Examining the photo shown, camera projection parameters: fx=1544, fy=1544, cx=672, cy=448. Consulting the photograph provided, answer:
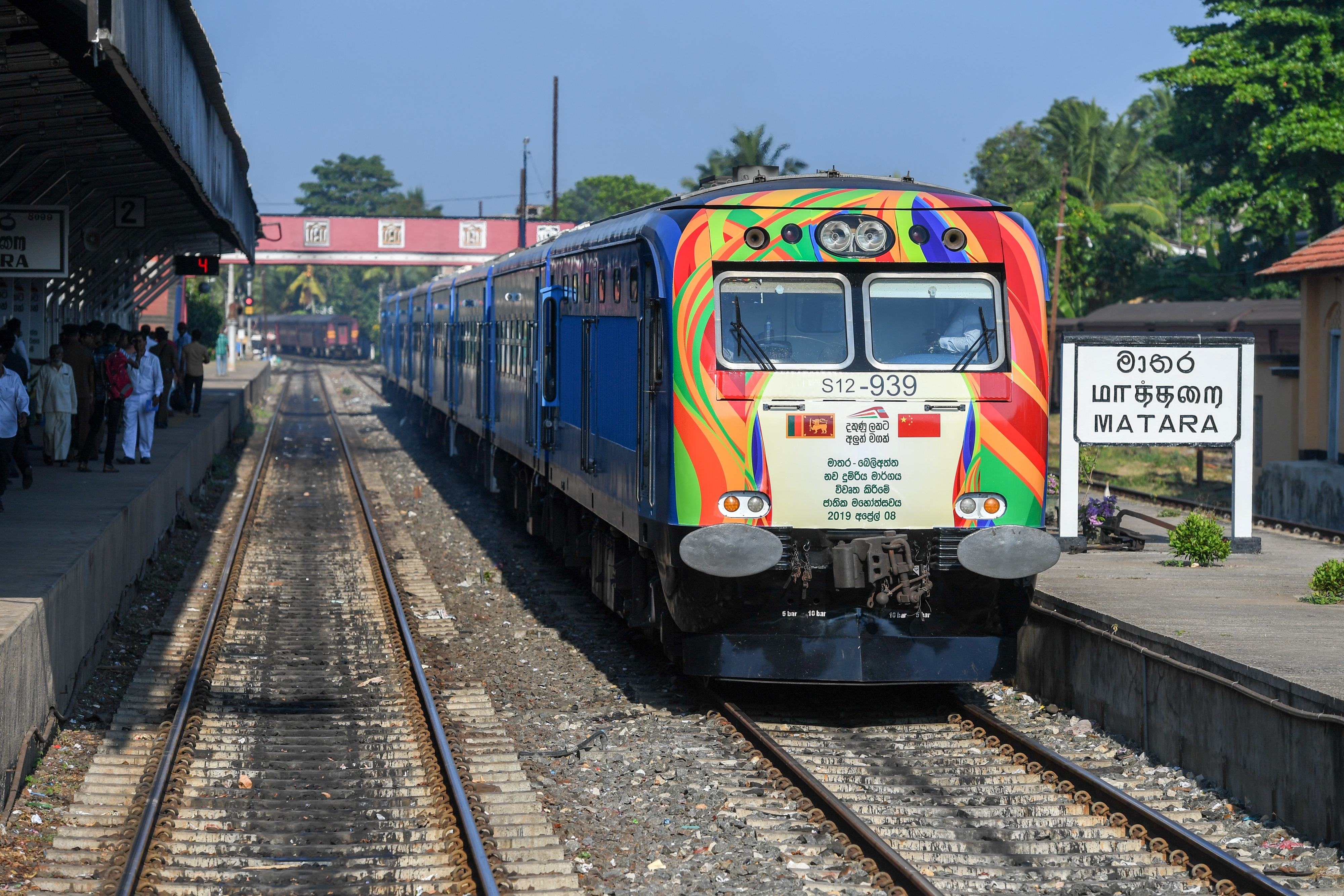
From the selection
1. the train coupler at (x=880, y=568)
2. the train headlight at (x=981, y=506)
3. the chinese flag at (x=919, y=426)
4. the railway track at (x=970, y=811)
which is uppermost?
the chinese flag at (x=919, y=426)

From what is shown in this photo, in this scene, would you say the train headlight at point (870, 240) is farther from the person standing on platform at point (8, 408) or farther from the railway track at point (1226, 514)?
the person standing on platform at point (8, 408)

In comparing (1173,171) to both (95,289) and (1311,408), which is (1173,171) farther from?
(95,289)

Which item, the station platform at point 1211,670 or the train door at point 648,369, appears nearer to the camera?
the station platform at point 1211,670

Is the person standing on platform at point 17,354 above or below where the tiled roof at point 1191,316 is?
below

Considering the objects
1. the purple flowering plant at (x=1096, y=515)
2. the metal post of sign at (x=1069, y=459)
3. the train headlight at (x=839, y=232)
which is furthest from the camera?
the purple flowering plant at (x=1096, y=515)

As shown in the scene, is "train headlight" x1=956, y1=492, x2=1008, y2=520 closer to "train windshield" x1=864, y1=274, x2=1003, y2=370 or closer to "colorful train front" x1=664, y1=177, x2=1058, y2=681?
"colorful train front" x1=664, y1=177, x2=1058, y2=681

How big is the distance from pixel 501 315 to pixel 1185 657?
11.1m

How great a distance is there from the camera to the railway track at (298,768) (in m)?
6.72

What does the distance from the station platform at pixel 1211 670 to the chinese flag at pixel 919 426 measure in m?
1.69

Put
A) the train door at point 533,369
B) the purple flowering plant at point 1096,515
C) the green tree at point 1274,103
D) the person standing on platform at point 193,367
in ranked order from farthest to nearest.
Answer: the green tree at point 1274,103 → the person standing on platform at point 193,367 → the train door at point 533,369 → the purple flowering plant at point 1096,515

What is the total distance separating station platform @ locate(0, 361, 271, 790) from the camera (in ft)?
26.1

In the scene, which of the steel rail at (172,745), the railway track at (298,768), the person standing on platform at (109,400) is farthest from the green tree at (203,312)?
the railway track at (298,768)

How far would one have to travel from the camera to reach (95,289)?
995 inches

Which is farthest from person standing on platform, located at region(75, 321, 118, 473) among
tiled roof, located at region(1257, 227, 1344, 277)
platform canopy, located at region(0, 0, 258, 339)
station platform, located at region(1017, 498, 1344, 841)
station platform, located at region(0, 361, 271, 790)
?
tiled roof, located at region(1257, 227, 1344, 277)
